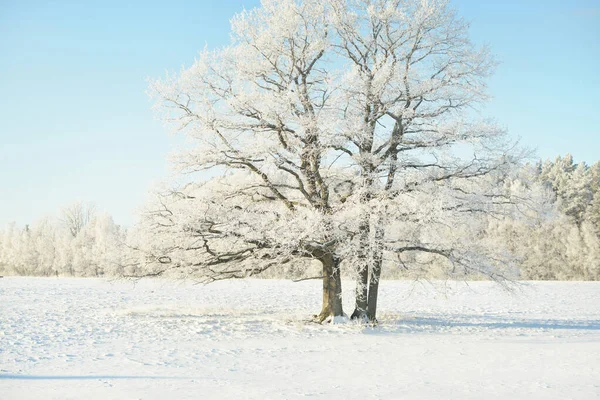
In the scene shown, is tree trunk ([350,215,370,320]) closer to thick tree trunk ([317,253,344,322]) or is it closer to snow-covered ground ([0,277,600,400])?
thick tree trunk ([317,253,344,322])

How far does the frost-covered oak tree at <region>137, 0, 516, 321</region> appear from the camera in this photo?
650 inches

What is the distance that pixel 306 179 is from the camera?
17.4 m

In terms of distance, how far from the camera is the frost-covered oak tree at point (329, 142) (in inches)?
650

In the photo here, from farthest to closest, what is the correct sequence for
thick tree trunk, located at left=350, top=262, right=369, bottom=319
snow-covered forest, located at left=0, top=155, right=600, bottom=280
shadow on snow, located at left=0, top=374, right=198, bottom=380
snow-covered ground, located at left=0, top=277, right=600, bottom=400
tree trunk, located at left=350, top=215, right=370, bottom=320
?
snow-covered forest, located at left=0, top=155, right=600, bottom=280 → thick tree trunk, located at left=350, top=262, right=369, bottom=319 → tree trunk, located at left=350, top=215, right=370, bottom=320 → shadow on snow, located at left=0, top=374, right=198, bottom=380 → snow-covered ground, located at left=0, top=277, right=600, bottom=400

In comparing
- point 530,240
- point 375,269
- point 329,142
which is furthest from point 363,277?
point 530,240

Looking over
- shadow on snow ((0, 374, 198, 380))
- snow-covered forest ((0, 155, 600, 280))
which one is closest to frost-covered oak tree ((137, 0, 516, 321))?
shadow on snow ((0, 374, 198, 380))

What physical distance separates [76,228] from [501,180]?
74.6 metres

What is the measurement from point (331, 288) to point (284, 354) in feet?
17.1

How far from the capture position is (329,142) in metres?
A: 16.6

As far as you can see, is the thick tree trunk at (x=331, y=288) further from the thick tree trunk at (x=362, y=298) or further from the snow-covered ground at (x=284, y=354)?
the snow-covered ground at (x=284, y=354)

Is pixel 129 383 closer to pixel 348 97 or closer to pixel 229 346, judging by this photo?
pixel 229 346

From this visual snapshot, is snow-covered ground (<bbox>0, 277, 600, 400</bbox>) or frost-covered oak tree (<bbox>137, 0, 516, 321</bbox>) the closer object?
snow-covered ground (<bbox>0, 277, 600, 400</bbox>)

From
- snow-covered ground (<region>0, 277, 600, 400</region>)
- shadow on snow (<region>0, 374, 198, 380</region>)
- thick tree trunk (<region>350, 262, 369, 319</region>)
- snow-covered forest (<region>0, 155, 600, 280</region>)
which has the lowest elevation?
shadow on snow (<region>0, 374, 198, 380</region>)

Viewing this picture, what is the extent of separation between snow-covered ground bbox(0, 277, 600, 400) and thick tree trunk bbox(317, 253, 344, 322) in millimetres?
857
